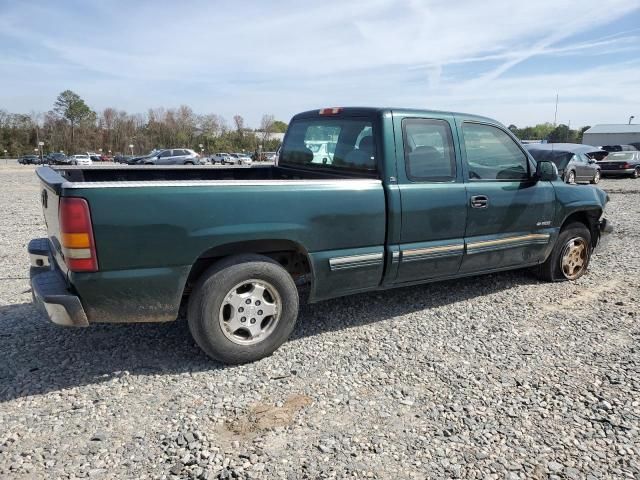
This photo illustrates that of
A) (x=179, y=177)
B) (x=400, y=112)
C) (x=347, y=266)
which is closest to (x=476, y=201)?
(x=400, y=112)

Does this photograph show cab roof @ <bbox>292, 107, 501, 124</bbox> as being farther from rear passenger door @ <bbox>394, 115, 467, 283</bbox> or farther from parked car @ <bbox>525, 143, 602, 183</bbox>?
parked car @ <bbox>525, 143, 602, 183</bbox>

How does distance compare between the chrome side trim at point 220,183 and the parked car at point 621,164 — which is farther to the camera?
the parked car at point 621,164

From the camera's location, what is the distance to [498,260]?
15.2 feet

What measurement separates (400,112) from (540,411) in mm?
2487

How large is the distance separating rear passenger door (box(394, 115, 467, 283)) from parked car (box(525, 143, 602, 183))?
14794 millimetres

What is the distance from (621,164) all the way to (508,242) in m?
22.5

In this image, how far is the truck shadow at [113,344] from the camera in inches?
127

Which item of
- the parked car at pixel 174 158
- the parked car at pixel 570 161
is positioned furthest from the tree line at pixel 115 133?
the parked car at pixel 570 161

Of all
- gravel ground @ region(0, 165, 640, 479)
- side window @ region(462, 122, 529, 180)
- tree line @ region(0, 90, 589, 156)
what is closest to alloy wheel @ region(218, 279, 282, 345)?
gravel ground @ region(0, 165, 640, 479)

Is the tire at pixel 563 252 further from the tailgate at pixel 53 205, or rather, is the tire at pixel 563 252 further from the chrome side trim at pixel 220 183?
the tailgate at pixel 53 205

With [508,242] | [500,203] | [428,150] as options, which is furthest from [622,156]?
[428,150]

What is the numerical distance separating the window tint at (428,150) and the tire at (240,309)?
147cm

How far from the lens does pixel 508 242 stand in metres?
4.64

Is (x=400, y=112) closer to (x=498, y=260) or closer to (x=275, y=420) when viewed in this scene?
(x=498, y=260)
